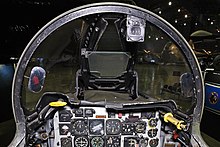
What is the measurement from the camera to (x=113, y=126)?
1.70m

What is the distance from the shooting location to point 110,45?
2.04m

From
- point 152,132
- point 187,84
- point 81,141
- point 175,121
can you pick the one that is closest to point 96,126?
point 81,141

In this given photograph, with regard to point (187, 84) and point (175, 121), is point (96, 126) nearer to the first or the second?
point (175, 121)

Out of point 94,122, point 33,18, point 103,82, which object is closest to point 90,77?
point 103,82

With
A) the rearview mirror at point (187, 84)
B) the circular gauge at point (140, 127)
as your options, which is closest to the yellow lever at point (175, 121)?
the rearview mirror at point (187, 84)

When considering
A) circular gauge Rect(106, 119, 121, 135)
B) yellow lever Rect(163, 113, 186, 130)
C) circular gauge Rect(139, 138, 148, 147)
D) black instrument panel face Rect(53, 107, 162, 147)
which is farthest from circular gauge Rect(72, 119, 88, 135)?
yellow lever Rect(163, 113, 186, 130)

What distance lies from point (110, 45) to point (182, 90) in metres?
0.86

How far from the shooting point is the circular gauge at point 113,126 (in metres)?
1.69

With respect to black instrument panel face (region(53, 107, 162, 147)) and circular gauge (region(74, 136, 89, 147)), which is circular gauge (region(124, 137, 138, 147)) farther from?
circular gauge (region(74, 136, 89, 147))

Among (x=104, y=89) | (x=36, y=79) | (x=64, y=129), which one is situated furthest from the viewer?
(x=104, y=89)

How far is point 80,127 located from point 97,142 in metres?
0.19

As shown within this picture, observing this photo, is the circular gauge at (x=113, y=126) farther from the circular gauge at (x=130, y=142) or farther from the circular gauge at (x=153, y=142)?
the circular gauge at (x=153, y=142)

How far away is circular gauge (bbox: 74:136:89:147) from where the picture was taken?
5.63 feet

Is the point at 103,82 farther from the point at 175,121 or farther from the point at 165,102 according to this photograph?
the point at 175,121
